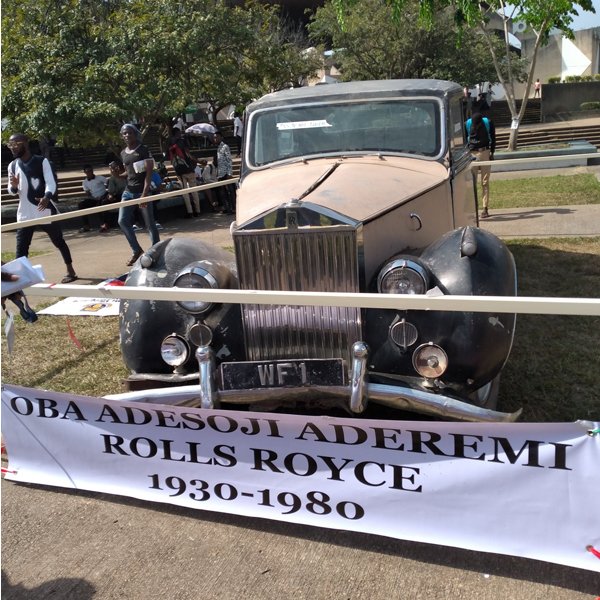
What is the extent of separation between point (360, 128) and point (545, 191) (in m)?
8.41

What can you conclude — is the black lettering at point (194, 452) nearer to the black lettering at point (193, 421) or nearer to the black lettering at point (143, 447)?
the black lettering at point (193, 421)

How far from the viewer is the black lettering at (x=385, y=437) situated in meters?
2.88

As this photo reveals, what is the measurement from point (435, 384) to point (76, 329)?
409 cm

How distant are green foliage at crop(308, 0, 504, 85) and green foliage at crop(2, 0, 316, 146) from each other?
14.2 metres

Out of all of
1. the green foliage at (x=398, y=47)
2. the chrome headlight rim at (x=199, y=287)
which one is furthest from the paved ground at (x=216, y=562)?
the green foliage at (x=398, y=47)

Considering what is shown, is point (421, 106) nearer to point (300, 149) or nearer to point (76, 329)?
point (300, 149)

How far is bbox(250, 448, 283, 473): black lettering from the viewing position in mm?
3100

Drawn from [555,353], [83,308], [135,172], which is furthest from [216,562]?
[135,172]

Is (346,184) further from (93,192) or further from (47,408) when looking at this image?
(93,192)

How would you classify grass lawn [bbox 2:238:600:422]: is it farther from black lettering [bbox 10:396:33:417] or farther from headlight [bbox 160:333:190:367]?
headlight [bbox 160:333:190:367]

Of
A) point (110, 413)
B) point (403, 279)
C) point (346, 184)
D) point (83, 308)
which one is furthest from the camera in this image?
point (83, 308)

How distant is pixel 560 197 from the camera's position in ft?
37.3

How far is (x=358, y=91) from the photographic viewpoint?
495cm

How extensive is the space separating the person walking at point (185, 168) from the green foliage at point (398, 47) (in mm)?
15133
